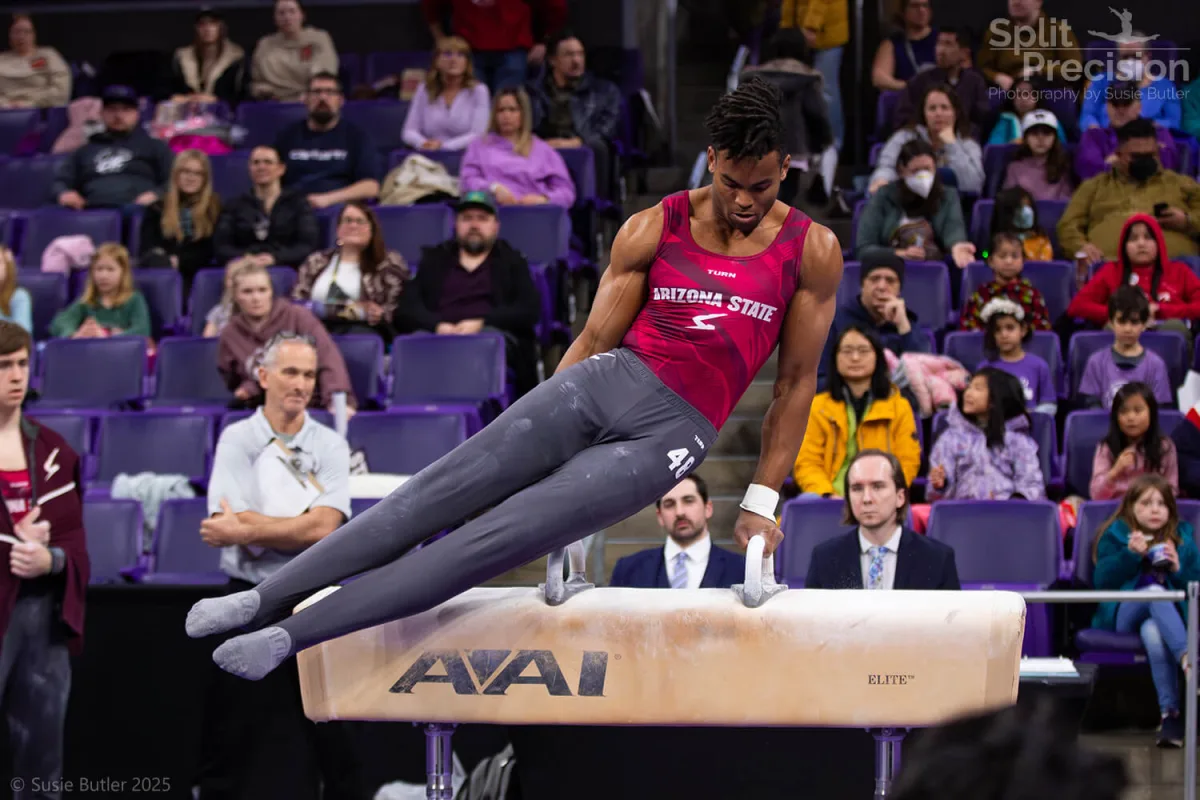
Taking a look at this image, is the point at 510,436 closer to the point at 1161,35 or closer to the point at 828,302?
the point at 828,302

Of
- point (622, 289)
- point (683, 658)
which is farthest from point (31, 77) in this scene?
point (683, 658)

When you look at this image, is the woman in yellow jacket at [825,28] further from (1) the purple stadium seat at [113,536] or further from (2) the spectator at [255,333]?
(1) the purple stadium seat at [113,536]

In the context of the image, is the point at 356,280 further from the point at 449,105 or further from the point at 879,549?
the point at 879,549

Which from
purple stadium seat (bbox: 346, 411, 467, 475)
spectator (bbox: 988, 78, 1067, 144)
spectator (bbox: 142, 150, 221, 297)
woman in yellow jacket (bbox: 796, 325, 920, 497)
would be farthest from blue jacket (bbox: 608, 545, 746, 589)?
spectator (bbox: 988, 78, 1067, 144)

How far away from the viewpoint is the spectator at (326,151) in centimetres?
890

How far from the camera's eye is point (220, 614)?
3160 millimetres

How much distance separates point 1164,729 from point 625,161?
18.1 ft

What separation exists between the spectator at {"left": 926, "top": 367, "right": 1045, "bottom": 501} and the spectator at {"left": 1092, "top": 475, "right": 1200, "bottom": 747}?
633 mm

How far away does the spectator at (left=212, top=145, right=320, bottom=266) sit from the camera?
819 cm

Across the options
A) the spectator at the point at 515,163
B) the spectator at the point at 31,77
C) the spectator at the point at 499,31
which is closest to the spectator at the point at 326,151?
the spectator at the point at 515,163

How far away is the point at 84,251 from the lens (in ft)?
27.7

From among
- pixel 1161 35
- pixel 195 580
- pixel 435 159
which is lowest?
pixel 195 580

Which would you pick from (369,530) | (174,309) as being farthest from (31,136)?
(369,530)

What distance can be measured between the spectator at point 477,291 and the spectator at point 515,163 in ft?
2.83
